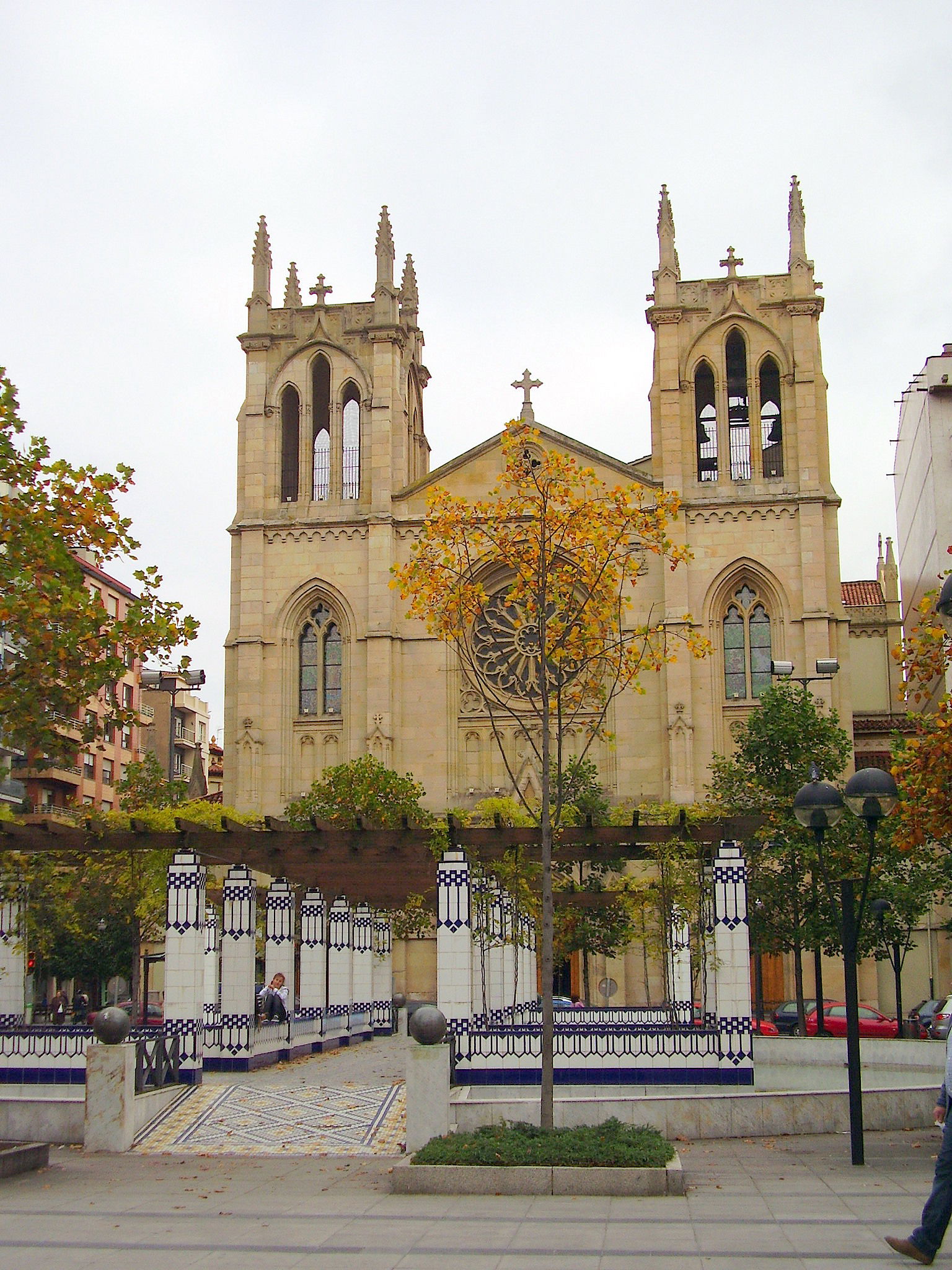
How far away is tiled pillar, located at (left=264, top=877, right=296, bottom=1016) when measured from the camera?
25.4 m

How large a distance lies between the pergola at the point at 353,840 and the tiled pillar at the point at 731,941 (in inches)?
14.9

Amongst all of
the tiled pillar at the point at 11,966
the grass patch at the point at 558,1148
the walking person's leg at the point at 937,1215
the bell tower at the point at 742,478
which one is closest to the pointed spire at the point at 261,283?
the bell tower at the point at 742,478

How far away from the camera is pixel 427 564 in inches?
650

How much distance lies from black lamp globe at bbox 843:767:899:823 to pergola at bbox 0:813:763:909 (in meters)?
4.60

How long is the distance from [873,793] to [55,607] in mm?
8754

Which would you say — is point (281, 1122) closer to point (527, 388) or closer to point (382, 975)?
point (382, 975)

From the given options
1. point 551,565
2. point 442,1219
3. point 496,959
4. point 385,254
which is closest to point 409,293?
point 385,254

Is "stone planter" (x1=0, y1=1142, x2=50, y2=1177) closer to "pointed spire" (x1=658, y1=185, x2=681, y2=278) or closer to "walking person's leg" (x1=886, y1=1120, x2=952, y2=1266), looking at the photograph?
"walking person's leg" (x1=886, y1=1120, x2=952, y2=1266)

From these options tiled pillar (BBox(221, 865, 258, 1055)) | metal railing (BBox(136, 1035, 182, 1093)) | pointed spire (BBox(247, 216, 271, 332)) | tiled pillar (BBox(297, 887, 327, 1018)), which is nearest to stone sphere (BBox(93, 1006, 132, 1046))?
metal railing (BBox(136, 1035, 182, 1093))

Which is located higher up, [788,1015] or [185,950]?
[185,950]

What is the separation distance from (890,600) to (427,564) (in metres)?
46.9

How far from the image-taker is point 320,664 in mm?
47031

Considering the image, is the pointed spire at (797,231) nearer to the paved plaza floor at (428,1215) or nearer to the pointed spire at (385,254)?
the pointed spire at (385,254)

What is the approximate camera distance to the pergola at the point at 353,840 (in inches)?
752
